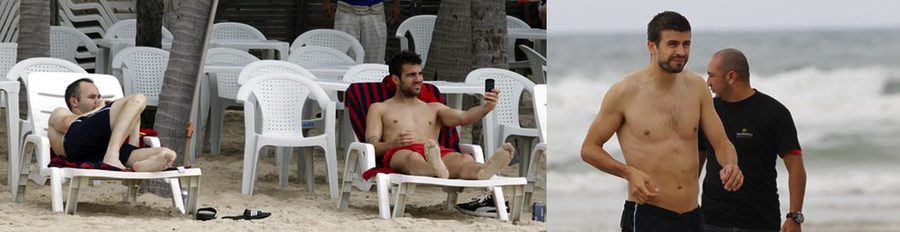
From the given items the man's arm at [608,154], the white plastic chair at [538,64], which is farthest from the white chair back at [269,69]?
the man's arm at [608,154]

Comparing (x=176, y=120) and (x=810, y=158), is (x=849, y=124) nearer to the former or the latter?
(x=810, y=158)

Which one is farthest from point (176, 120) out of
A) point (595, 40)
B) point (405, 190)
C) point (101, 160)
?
point (595, 40)

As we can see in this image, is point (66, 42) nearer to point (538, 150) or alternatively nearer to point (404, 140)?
point (404, 140)

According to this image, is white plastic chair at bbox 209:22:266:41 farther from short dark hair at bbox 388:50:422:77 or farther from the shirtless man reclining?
the shirtless man reclining

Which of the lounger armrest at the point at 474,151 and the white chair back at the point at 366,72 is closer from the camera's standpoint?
the lounger armrest at the point at 474,151

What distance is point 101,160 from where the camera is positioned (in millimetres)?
9047

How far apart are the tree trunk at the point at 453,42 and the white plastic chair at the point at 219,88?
1.83 metres

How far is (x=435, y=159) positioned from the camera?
350 inches

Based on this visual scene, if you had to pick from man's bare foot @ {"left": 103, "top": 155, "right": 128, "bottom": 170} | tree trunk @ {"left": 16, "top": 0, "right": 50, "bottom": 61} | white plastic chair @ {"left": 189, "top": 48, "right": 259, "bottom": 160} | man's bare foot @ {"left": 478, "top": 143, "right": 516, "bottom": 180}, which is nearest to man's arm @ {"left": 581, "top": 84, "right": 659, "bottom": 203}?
man's bare foot @ {"left": 478, "top": 143, "right": 516, "bottom": 180}

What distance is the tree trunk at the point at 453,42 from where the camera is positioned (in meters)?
13.5

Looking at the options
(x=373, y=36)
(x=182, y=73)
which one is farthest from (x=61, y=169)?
(x=373, y=36)

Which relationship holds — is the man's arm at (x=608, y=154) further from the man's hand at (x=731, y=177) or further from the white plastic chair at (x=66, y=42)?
the white plastic chair at (x=66, y=42)

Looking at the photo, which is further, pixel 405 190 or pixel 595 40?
pixel 405 190

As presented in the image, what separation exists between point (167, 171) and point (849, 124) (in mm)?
4436
